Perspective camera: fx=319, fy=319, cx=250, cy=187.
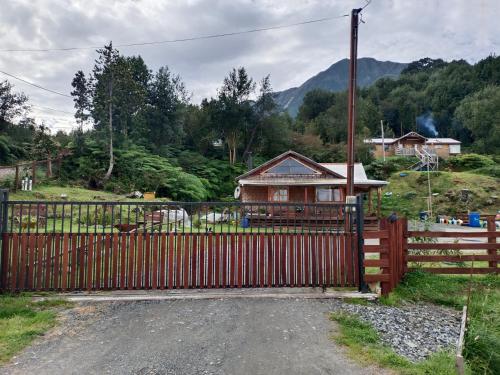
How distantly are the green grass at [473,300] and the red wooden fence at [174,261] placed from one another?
3.72 ft

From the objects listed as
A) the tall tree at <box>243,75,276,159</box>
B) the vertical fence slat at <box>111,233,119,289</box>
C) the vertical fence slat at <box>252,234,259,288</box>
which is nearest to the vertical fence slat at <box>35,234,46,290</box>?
the vertical fence slat at <box>111,233,119,289</box>

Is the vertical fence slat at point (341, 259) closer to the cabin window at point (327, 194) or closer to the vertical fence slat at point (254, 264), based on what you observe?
the vertical fence slat at point (254, 264)

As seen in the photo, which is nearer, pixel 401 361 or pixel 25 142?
pixel 401 361

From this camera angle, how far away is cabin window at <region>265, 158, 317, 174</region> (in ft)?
66.3

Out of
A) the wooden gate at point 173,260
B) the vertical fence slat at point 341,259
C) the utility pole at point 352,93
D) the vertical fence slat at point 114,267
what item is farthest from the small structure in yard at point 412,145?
the vertical fence slat at point 114,267

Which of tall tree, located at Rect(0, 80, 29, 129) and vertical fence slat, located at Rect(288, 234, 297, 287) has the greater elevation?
tall tree, located at Rect(0, 80, 29, 129)

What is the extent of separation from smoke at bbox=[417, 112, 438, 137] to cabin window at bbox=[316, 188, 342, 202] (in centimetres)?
4448

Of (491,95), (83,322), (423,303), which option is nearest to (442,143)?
(491,95)

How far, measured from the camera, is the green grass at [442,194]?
22.7 metres

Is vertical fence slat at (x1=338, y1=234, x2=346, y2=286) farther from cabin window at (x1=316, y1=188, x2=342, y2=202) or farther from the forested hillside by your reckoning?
cabin window at (x1=316, y1=188, x2=342, y2=202)

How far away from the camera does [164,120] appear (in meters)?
31.1

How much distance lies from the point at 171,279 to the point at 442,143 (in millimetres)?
46220

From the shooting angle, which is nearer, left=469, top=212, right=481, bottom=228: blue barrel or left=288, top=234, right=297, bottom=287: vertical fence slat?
left=288, top=234, right=297, bottom=287: vertical fence slat

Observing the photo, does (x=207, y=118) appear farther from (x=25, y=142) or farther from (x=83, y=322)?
(x=83, y=322)
